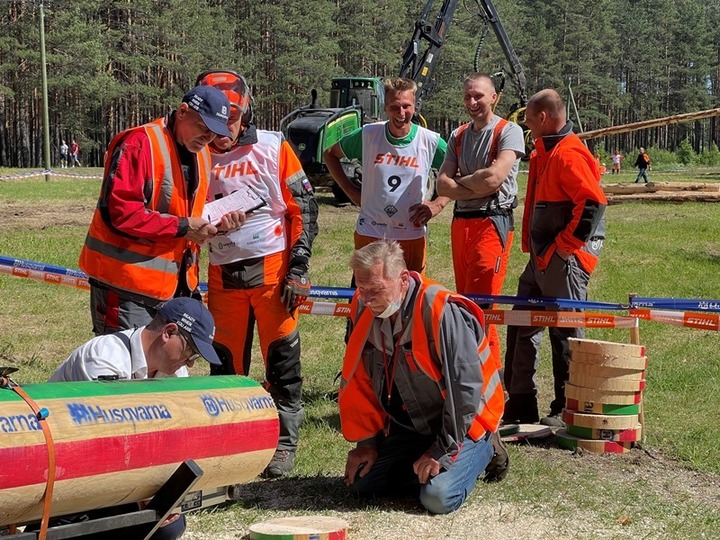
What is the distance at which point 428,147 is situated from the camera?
23.3ft

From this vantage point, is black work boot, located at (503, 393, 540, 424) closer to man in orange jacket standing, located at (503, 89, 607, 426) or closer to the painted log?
man in orange jacket standing, located at (503, 89, 607, 426)

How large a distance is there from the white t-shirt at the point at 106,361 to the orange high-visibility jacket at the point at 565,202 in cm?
357

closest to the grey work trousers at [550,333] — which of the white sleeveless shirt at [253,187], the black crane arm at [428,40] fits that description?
the white sleeveless shirt at [253,187]

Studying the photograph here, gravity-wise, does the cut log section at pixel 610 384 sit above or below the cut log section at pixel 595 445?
above

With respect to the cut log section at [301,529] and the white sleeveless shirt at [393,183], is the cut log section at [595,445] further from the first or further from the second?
the cut log section at [301,529]

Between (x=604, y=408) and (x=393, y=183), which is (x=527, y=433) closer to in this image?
(x=604, y=408)

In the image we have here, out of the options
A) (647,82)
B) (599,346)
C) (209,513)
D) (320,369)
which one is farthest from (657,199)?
(647,82)

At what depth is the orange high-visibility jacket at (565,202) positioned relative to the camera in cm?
686

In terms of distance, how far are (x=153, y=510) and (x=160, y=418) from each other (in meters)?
0.35

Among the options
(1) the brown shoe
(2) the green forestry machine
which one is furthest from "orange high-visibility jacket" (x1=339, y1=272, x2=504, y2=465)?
(2) the green forestry machine

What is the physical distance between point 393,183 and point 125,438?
3.74 metres

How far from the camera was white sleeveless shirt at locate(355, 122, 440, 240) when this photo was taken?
698 cm

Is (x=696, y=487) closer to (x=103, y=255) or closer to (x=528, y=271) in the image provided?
(x=528, y=271)

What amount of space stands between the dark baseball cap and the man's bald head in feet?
11.9
